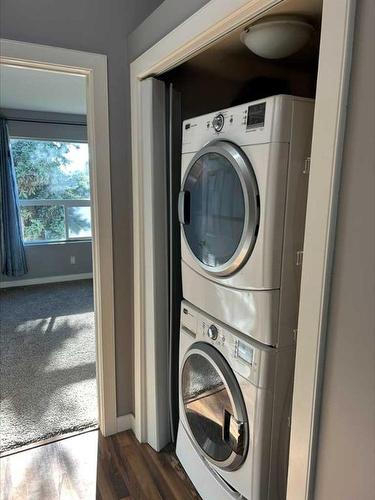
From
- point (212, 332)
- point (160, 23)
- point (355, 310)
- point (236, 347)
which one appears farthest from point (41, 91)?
point (355, 310)

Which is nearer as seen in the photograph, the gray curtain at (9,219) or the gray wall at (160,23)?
the gray wall at (160,23)

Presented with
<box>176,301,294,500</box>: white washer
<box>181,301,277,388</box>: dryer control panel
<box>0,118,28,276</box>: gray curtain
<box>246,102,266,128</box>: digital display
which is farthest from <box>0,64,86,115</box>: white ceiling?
<box>176,301,294,500</box>: white washer

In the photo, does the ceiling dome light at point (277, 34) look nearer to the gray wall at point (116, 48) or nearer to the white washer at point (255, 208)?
the white washer at point (255, 208)

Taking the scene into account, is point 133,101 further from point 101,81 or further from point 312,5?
point 312,5

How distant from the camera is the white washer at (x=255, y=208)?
1129mm

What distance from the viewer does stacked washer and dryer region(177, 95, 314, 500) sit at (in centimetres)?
115

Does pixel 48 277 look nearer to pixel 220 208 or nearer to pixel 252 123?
pixel 220 208

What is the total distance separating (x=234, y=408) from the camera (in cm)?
136

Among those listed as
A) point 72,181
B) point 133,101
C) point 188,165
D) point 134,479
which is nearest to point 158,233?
point 188,165

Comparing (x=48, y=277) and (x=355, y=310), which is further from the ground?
(x=355, y=310)

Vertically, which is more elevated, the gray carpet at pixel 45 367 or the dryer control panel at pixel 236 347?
the dryer control panel at pixel 236 347

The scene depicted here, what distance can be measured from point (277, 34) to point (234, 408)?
1357 mm

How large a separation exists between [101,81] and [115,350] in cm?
142

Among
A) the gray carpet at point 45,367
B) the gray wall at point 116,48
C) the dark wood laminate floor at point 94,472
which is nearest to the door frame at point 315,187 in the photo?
the gray wall at point 116,48
